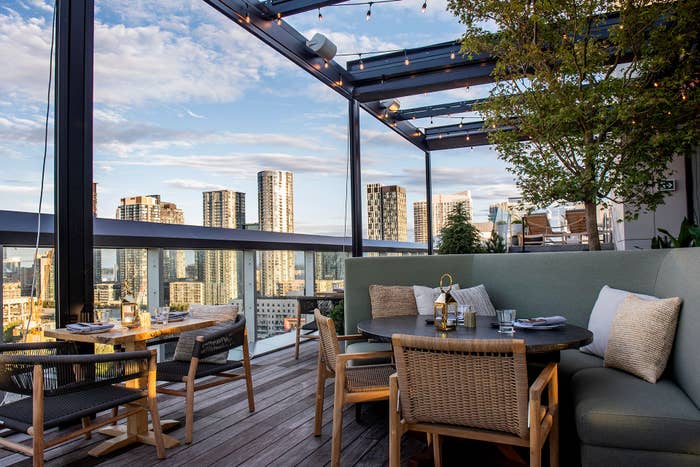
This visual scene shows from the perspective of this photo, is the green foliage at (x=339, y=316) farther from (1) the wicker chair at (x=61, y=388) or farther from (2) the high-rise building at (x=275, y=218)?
(1) the wicker chair at (x=61, y=388)

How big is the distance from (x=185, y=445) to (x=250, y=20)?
148 inches

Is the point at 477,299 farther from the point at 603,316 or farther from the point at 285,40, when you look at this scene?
the point at 285,40

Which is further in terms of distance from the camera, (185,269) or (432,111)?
(432,111)

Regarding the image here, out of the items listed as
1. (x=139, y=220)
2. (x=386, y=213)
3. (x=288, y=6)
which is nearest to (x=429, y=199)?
(x=386, y=213)

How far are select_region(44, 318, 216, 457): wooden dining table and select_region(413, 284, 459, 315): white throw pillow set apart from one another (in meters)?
1.66

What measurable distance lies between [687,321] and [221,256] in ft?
13.8

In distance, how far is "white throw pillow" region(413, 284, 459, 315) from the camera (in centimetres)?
393

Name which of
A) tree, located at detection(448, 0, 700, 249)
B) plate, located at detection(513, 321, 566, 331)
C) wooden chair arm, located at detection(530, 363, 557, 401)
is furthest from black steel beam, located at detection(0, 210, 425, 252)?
wooden chair arm, located at detection(530, 363, 557, 401)

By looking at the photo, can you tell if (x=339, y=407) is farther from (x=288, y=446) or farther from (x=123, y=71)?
(x=123, y=71)

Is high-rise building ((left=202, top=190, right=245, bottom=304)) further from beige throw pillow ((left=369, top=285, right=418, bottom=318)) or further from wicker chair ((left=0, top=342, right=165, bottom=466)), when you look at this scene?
wicker chair ((left=0, top=342, right=165, bottom=466))

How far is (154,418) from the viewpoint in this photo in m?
2.78

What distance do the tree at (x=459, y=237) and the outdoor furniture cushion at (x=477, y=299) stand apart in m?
1.88

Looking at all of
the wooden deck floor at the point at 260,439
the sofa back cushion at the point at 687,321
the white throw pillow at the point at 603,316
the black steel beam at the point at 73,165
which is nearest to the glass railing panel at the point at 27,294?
the black steel beam at the point at 73,165

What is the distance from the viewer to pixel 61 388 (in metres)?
2.41
